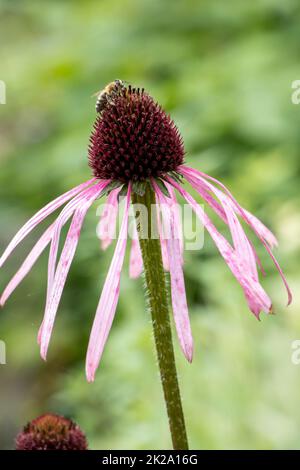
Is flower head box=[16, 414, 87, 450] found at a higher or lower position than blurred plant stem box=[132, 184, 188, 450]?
lower

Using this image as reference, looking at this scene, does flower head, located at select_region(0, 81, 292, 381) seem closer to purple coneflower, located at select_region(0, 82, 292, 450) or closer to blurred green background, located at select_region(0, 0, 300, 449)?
purple coneflower, located at select_region(0, 82, 292, 450)

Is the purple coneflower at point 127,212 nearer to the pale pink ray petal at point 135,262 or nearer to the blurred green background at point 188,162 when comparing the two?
the pale pink ray petal at point 135,262

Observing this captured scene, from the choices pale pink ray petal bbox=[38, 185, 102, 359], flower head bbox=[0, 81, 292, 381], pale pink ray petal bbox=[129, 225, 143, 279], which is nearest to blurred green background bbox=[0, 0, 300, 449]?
pale pink ray petal bbox=[129, 225, 143, 279]

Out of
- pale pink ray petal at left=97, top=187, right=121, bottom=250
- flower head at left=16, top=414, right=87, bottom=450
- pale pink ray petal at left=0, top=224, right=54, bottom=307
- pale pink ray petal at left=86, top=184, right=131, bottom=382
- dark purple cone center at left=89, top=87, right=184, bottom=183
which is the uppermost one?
dark purple cone center at left=89, top=87, right=184, bottom=183

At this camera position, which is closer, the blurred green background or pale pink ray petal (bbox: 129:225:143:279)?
pale pink ray petal (bbox: 129:225:143:279)

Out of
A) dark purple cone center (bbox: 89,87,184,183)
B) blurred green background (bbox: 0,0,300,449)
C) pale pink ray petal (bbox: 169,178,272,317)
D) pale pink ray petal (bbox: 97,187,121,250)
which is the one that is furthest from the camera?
blurred green background (bbox: 0,0,300,449)

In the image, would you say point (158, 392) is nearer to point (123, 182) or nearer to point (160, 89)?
point (123, 182)

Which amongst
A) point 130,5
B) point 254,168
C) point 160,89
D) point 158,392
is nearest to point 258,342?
point 158,392
